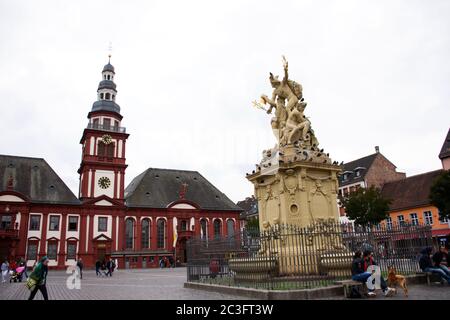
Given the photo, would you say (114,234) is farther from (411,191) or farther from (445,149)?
(445,149)

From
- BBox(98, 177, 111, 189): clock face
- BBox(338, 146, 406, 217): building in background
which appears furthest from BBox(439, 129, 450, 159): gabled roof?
BBox(98, 177, 111, 189): clock face

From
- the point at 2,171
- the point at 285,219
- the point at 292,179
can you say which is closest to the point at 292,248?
the point at 285,219

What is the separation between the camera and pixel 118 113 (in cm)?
5725

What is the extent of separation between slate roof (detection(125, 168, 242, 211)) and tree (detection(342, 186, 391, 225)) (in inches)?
957

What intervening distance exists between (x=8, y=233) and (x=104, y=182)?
13308 mm

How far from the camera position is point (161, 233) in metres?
55.3

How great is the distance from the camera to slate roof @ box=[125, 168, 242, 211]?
56.7m

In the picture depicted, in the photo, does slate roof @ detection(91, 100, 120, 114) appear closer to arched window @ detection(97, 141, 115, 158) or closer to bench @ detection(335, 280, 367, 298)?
arched window @ detection(97, 141, 115, 158)

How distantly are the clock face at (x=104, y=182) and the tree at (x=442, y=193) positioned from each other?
131 feet

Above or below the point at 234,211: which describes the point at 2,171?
above

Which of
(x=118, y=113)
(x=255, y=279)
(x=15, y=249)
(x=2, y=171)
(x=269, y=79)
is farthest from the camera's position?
(x=118, y=113)
